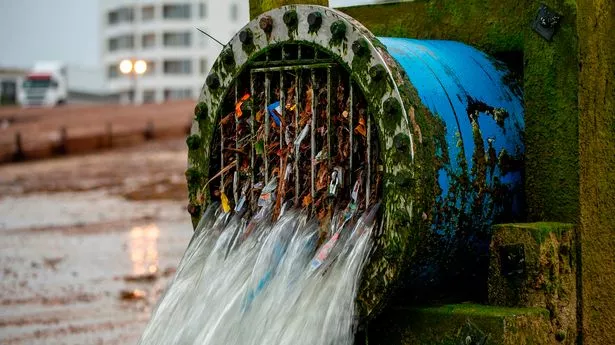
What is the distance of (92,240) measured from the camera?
1380cm

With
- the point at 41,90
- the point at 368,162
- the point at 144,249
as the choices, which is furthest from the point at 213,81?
the point at 41,90

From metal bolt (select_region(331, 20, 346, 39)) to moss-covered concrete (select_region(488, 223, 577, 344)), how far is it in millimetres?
881

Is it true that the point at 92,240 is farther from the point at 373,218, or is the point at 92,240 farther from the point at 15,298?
the point at 373,218

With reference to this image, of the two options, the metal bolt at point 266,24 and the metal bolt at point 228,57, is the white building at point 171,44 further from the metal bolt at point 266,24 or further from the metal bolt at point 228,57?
the metal bolt at point 266,24

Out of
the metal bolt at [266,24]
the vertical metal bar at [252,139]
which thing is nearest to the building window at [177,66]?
the vertical metal bar at [252,139]

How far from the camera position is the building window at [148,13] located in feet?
345

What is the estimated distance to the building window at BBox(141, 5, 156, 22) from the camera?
105 meters

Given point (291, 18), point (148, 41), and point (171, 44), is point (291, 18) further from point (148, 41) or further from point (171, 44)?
point (148, 41)

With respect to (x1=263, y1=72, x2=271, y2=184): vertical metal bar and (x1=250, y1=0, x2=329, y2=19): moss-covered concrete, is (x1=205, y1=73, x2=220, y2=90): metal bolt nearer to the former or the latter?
(x1=263, y1=72, x2=271, y2=184): vertical metal bar

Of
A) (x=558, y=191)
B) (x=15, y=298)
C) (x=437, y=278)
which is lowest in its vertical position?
(x=15, y=298)

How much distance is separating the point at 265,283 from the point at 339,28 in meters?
0.97

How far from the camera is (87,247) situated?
13.0 meters

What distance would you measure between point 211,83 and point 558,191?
1431mm

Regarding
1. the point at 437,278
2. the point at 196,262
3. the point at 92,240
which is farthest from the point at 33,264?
the point at 437,278
